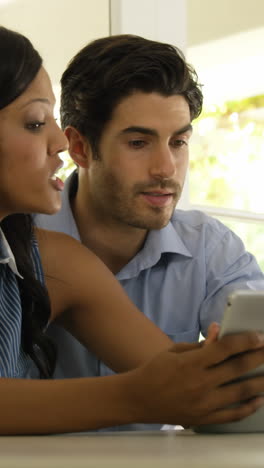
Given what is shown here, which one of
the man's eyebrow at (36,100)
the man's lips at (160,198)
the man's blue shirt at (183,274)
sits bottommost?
the man's blue shirt at (183,274)

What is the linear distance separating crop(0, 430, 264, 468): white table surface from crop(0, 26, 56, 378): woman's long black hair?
55cm

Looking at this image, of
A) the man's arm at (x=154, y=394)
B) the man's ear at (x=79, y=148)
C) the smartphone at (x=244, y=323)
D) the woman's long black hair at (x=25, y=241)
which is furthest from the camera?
the man's ear at (x=79, y=148)

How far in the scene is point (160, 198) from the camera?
1984 mm

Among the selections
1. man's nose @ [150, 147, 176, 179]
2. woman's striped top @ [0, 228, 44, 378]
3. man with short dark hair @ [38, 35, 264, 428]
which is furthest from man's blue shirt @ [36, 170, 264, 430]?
woman's striped top @ [0, 228, 44, 378]

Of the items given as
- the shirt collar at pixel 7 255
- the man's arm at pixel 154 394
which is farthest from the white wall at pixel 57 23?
the man's arm at pixel 154 394

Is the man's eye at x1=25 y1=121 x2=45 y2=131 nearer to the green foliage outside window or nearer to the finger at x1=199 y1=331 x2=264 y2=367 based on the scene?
the finger at x1=199 y1=331 x2=264 y2=367

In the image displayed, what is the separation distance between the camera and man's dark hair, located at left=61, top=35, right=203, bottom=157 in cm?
204

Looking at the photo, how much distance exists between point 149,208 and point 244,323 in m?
1.00

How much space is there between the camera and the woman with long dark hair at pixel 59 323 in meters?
1.05

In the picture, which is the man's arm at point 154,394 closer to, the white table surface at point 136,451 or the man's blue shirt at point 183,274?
the white table surface at point 136,451

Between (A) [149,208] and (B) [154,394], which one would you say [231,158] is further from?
(B) [154,394]

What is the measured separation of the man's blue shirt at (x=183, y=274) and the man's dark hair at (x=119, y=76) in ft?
0.85

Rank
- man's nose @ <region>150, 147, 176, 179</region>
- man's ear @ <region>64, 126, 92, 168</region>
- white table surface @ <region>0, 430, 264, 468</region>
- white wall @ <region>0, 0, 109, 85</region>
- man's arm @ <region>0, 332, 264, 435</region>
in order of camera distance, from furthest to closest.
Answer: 1. white wall @ <region>0, 0, 109, 85</region>
2. man's ear @ <region>64, 126, 92, 168</region>
3. man's nose @ <region>150, 147, 176, 179</region>
4. man's arm @ <region>0, 332, 264, 435</region>
5. white table surface @ <region>0, 430, 264, 468</region>

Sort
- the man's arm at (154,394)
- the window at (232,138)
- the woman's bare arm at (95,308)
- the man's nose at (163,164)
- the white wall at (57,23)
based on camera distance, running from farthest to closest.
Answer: the window at (232,138), the white wall at (57,23), the man's nose at (163,164), the woman's bare arm at (95,308), the man's arm at (154,394)
